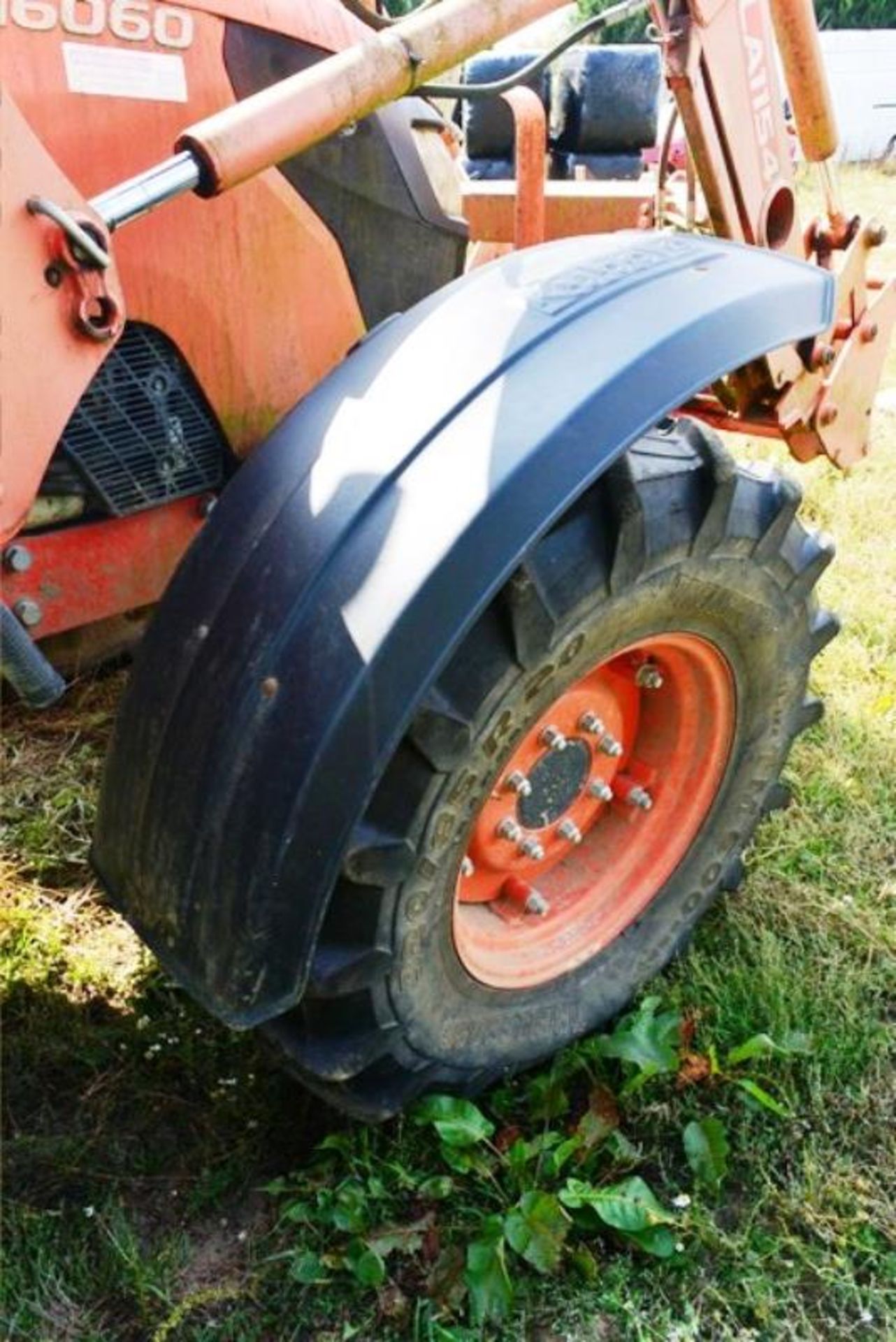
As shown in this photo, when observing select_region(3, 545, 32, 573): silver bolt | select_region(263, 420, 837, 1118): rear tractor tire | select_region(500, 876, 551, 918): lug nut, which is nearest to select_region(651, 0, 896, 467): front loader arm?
select_region(263, 420, 837, 1118): rear tractor tire

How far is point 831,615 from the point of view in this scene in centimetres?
191

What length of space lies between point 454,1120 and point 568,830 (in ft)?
1.49

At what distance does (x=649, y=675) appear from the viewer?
183 cm

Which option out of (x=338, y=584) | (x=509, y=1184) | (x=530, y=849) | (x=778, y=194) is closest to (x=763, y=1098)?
(x=509, y=1184)

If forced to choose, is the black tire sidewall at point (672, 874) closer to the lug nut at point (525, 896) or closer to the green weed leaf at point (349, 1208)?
the lug nut at point (525, 896)

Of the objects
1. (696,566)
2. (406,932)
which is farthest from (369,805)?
(696,566)

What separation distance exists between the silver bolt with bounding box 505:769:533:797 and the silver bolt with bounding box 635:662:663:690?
0.78ft

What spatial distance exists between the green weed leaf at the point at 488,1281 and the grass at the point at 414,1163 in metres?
0.03

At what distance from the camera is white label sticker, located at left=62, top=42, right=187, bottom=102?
4.77 ft

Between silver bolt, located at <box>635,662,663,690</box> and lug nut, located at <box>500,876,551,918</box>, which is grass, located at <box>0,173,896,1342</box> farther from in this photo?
silver bolt, located at <box>635,662,663,690</box>

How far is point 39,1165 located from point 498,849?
0.78 m

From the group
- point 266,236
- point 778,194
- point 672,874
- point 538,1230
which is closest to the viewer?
point 538,1230

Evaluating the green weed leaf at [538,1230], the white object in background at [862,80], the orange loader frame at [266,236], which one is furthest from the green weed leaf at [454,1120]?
the white object in background at [862,80]

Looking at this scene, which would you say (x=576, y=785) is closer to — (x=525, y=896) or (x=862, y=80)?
(x=525, y=896)
